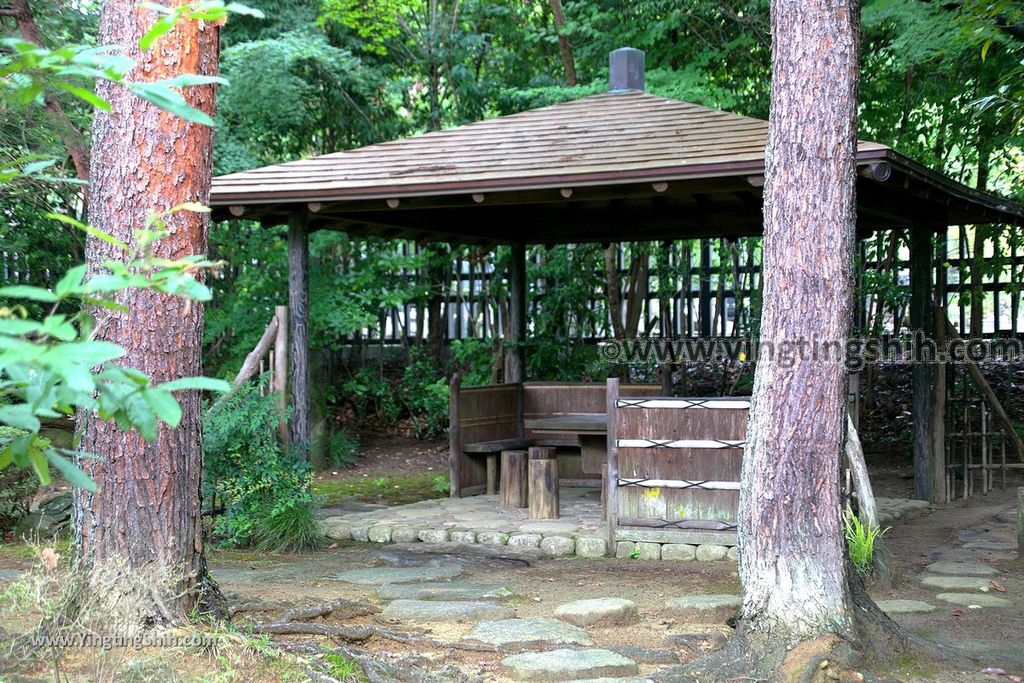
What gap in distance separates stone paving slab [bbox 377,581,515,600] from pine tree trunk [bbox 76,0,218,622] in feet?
6.18

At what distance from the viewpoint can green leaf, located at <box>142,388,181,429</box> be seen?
160 cm

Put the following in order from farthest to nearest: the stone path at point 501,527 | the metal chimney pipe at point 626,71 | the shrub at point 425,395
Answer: the shrub at point 425,395, the metal chimney pipe at point 626,71, the stone path at point 501,527

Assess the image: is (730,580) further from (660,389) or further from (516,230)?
(516,230)

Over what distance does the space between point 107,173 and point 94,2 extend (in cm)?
890

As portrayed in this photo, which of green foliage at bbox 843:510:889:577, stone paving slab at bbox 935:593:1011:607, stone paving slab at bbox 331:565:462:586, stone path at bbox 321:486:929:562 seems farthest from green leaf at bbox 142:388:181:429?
stone path at bbox 321:486:929:562

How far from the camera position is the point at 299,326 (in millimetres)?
8766

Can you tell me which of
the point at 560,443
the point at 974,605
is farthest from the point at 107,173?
the point at 560,443

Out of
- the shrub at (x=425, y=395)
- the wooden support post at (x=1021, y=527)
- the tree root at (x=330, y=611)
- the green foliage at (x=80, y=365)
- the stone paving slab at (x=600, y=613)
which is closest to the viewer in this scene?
the green foliage at (x=80, y=365)

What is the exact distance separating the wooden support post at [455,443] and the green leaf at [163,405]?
7872 mm

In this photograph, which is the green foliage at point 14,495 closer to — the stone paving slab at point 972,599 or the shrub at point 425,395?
the stone paving slab at point 972,599

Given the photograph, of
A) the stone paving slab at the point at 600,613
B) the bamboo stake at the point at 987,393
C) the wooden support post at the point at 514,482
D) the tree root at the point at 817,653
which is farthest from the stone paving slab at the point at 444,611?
the bamboo stake at the point at 987,393

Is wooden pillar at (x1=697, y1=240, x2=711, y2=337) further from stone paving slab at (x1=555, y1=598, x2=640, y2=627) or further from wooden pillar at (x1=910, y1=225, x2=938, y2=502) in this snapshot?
stone paving slab at (x1=555, y1=598, x2=640, y2=627)

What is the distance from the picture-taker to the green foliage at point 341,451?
42.3ft

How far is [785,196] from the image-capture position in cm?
489
